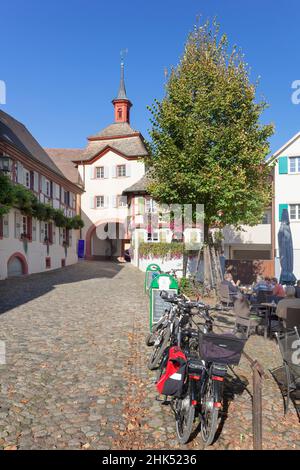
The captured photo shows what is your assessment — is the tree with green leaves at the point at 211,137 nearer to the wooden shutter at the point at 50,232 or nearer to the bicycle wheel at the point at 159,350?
the bicycle wheel at the point at 159,350

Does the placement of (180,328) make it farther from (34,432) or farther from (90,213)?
(90,213)

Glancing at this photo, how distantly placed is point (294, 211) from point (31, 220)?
1627 centimetres

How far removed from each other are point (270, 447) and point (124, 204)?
102 feet

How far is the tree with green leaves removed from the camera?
12789 mm

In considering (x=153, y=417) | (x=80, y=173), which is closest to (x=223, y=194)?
(x=153, y=417)

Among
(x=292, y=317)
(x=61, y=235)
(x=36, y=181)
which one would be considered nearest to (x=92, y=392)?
(x=292, y=317)

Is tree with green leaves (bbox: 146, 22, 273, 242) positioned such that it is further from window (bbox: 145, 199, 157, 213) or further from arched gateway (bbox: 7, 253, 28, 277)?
window (bbox: 145, 199, 157, 213)

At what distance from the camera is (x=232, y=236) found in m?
25.9

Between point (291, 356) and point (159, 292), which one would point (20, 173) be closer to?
point (159, 292)

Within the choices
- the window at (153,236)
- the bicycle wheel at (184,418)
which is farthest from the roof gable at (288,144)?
the bicycle wheel at (184,418)

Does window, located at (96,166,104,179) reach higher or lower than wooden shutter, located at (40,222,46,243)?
higher

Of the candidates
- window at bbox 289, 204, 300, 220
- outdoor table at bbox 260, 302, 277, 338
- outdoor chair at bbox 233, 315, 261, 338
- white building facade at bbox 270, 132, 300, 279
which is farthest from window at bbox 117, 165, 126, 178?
outdoor chair at bbox 233, 315, 261, 338

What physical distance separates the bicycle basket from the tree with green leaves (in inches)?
366

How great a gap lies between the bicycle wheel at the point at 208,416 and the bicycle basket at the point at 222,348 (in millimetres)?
270
